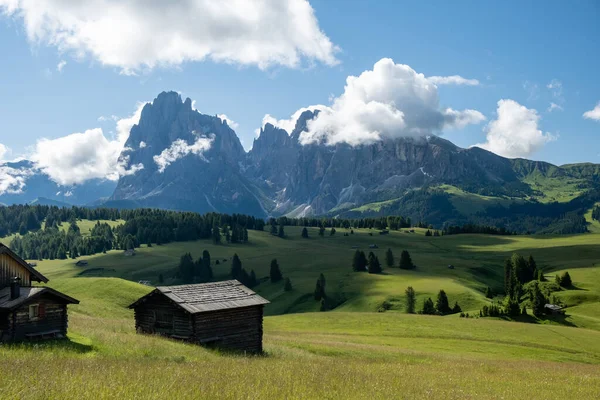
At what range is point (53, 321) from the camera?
3278 cm

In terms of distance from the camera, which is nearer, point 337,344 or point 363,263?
point 337,344

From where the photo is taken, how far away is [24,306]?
31172 mm

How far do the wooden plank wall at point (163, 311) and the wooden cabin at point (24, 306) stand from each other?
28.8ft

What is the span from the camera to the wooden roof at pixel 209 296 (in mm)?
39484


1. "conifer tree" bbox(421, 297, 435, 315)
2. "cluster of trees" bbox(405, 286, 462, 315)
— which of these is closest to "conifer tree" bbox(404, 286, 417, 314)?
"cluster of trees" bbox(405, 286, 462, 315)

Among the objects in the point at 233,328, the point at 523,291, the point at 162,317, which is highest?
the point at 162,317

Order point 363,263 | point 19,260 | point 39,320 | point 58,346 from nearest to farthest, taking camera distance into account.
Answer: point 58,346 < point 39,320 < point 19,260 < point 363,263

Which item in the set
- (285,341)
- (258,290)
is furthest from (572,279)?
(285,341)

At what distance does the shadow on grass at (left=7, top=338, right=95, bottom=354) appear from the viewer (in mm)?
27328

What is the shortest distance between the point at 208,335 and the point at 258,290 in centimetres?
9402

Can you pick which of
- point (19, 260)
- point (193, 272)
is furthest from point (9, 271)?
point (193, 272)

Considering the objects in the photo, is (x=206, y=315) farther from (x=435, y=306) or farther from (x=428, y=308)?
(x=435, y=306)

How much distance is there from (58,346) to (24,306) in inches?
178

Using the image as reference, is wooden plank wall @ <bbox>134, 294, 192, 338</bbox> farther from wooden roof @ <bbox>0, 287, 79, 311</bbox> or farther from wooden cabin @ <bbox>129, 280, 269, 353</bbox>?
wooden roof @ <bbox>0, 287, 79, 311</bbox>
